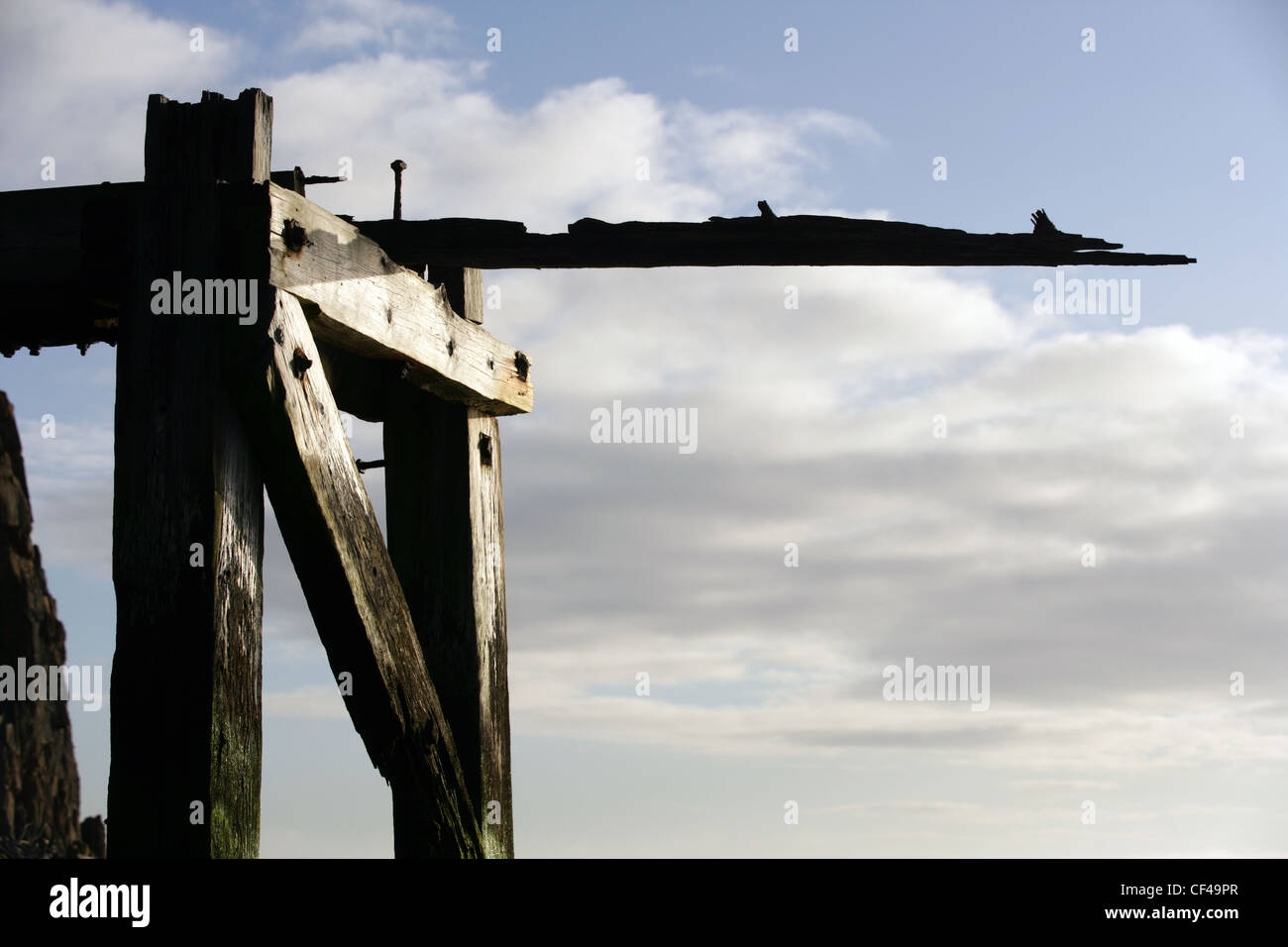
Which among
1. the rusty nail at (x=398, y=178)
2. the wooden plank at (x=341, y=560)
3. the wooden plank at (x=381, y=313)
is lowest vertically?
the wooden plank at (x=341, y=560)

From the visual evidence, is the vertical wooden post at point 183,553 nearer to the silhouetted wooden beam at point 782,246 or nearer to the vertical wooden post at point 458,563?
the silhouetted wooden beam at point 782,246

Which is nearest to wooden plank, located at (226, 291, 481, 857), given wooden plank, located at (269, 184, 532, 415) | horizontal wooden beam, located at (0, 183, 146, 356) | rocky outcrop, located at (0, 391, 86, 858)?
wooden plank, located at (269, 184, 532, 415)

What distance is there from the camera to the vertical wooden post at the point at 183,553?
365cm

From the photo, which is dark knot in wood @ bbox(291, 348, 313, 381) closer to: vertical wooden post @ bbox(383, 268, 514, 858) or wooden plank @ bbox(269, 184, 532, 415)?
wooden plank @ bbox(269, 184, 532, 415)

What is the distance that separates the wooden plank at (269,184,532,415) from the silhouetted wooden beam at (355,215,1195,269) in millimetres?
371

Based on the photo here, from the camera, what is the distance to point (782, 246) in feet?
14.9

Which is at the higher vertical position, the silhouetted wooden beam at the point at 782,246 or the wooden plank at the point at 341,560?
the silhouetted wooden beam at the point at 782,246

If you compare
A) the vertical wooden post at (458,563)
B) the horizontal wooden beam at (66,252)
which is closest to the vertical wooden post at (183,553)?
the horizontal wooden beam at (66,252)

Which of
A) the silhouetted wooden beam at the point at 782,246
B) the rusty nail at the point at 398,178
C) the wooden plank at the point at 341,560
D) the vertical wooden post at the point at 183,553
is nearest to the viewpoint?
the vertical wooden post at the point at 183,553

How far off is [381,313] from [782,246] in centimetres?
139

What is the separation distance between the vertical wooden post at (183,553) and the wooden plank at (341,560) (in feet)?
0.32

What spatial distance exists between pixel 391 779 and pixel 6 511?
860 inches
